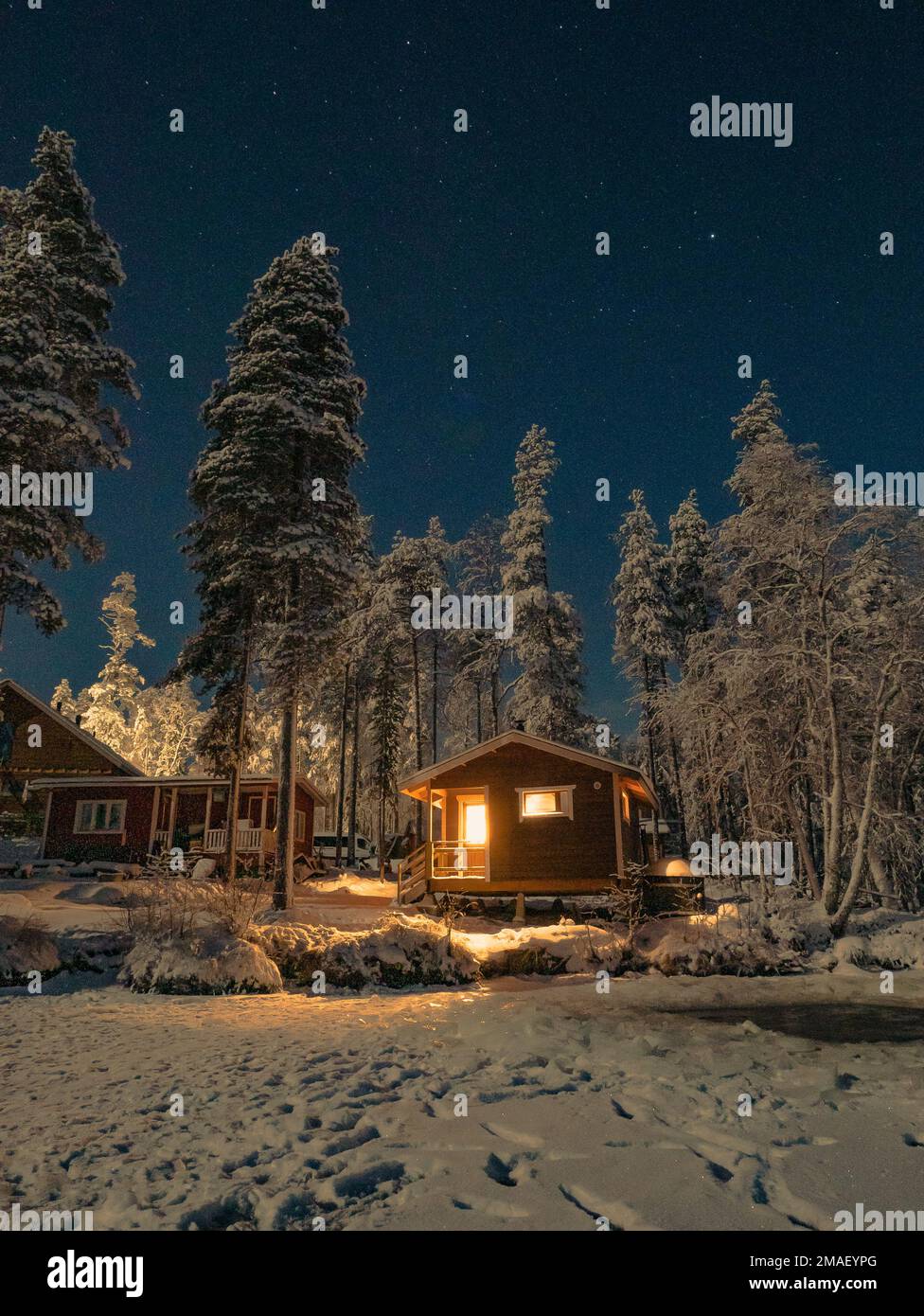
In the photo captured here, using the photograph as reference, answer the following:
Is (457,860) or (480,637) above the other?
(480,637)

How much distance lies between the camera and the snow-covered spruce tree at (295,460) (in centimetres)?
1973

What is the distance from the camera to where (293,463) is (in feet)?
69.9

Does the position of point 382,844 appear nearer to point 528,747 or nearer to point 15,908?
point 528,747

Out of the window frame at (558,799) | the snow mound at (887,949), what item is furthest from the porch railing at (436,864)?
the snow mound at (887,949)

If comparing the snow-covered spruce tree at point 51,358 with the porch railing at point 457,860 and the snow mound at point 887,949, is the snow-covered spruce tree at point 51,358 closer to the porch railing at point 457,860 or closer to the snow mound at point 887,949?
the porch railing at point 457,860

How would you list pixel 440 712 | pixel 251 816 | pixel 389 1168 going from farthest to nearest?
pixel 440 712 → pixel 251 816 → pixel 389 1168

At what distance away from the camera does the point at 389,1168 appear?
3.96 m

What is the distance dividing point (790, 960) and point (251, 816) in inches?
914

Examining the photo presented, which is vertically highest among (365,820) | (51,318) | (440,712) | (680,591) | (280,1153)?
(51,318)

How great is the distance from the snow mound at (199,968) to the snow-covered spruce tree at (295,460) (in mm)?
6545

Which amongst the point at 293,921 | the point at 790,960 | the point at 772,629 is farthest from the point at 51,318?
the point at 790,960

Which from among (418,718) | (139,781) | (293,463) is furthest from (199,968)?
(418,718)

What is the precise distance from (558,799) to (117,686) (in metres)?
39.7
